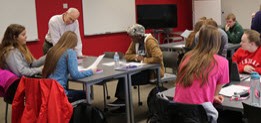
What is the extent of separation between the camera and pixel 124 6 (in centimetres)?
844

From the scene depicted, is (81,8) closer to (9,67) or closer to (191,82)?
(9,67)

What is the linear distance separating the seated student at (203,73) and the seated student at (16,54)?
1.88 metres

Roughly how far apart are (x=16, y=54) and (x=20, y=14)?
2983 millimetres

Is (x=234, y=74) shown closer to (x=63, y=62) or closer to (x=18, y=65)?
(x=63, y=62)

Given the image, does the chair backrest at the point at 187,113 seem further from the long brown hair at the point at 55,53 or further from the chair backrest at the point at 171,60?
the chair backrest at the point at 171,60

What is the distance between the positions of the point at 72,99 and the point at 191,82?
1.66m

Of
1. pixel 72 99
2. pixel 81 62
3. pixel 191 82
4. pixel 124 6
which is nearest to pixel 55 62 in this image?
pixel 72 99

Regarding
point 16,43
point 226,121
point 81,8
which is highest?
point 81,8

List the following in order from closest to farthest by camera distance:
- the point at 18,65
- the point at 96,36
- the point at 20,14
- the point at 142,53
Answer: the point at 18,65, the point at 142,53, the point at 20,14, the point at 96,36

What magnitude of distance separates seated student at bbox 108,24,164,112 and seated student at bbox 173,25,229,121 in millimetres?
1666

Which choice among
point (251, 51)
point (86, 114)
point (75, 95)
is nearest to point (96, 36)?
point (75, 95)

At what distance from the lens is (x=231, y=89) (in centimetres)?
281

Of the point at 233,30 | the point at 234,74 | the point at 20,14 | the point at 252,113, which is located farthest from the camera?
the point at 20,14

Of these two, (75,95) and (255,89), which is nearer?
(255,89)
